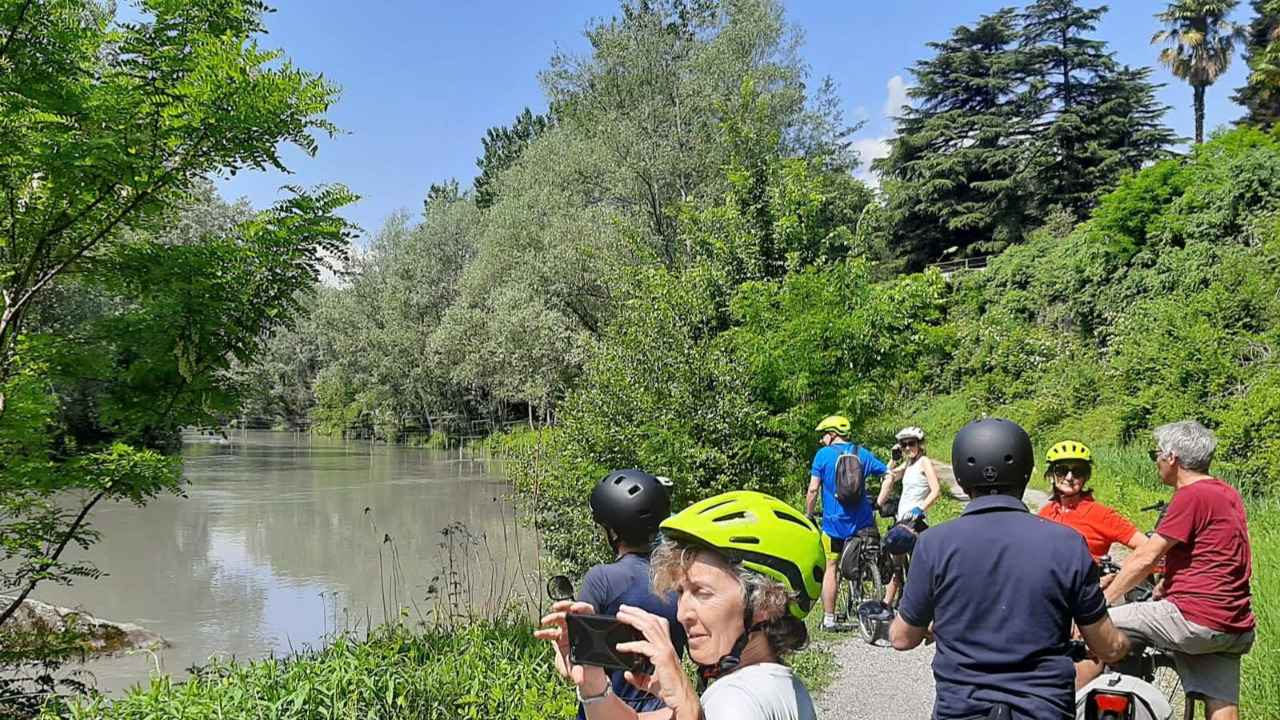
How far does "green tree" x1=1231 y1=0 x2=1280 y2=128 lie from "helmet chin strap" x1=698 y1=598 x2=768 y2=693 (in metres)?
34.3

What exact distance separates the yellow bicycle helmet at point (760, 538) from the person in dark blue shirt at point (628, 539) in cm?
106

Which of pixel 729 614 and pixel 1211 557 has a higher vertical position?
pixel 729 614

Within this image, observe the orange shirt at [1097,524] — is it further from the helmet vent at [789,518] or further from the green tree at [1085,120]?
the green tree at [1085,120]

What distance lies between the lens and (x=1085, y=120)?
3862 cm

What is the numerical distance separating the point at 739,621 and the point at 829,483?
6.24 m

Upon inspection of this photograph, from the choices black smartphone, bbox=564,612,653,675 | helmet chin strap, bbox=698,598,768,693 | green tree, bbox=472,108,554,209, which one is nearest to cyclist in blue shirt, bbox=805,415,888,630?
helmet chin strap, bbox=698,598,768,693

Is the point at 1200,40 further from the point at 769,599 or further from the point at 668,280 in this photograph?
the point at 769,599

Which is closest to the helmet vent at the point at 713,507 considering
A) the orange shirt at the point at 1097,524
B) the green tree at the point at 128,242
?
the orange shirt at the point at 1097,524

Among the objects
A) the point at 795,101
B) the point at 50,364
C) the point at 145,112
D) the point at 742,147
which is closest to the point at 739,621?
the point at 145,112

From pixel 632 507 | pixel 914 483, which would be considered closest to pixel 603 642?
pixel 632 507

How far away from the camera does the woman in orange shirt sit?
5.43 meters

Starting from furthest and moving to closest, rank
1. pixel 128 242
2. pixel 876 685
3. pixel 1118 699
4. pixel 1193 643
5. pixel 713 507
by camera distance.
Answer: pixel 128 242 < pixel 876 685 < pixel 1193 643 < pixel 1118 699 < pixel 713 507

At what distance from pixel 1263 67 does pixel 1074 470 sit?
31.3m

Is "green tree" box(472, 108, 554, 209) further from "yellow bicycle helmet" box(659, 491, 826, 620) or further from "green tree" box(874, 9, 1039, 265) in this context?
"yellow bicycle helmet" box(659, 491, 826, 620)
